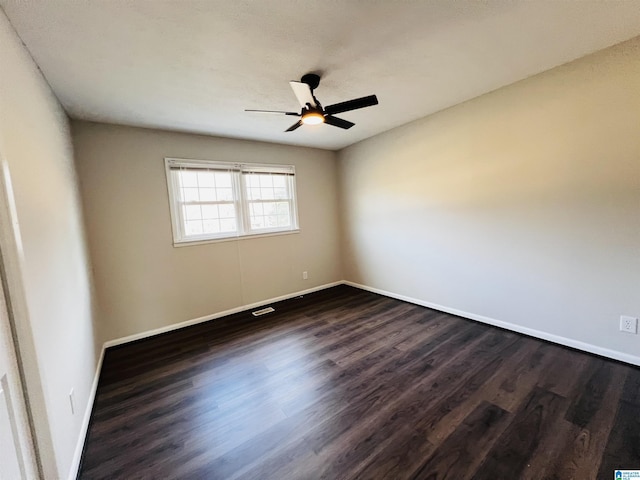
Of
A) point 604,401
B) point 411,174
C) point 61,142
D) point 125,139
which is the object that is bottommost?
point 604,401

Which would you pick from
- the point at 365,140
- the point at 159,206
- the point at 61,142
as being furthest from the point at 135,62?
the point at 365,140

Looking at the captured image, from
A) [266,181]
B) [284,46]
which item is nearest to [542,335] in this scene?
[284,46]

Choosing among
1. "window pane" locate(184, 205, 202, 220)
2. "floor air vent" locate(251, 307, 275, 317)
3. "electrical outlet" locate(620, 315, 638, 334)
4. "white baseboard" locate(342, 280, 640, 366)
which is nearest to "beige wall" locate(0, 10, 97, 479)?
"window pane" locate(184, 205, 202, 220)

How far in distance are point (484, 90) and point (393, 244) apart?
2.17 meters

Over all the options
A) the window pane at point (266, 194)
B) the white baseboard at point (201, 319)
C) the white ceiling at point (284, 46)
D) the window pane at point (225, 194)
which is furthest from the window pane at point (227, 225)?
the white ceiling at point (284, 46)

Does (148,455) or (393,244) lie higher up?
(393,244)

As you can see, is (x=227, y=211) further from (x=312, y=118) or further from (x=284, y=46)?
(x=284, y=46)

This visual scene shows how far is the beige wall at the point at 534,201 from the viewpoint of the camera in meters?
2.11

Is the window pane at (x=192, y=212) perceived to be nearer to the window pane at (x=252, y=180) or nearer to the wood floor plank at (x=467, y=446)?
the window pane at (x=252, y=180)

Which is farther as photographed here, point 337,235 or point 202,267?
point 337,235

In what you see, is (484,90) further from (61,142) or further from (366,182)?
(61,142)

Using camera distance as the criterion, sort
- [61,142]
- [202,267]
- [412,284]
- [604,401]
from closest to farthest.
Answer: [604,401] → [61,142] → [202,267] → [412,284]

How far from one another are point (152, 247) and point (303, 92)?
2.58 metres

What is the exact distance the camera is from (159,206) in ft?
10.6
